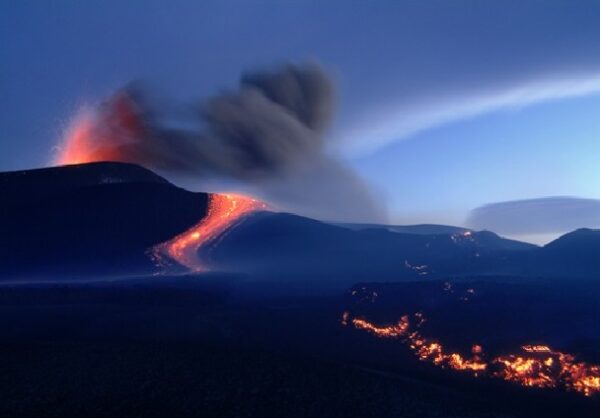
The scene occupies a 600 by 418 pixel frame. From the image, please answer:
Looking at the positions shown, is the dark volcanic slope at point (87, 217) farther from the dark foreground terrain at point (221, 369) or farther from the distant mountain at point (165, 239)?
the dark foreground terrain at point (221, 369)

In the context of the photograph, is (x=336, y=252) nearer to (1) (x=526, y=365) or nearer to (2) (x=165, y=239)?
(2) (x=165, y=239)

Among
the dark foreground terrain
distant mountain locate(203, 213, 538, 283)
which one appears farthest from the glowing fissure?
distant mountain locate(203, 213, 538, 283)

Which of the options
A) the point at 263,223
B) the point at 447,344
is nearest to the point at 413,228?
the point at 263,223

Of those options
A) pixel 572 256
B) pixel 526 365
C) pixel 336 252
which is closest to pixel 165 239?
pixel 336 252

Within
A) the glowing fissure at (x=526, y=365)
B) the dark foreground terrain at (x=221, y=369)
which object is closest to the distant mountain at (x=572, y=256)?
the dark foreground terrain at (x=221, y=369)

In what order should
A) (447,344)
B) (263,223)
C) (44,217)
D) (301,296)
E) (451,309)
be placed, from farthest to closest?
(263,223), (44,217), (301,296), (451,309), (447,344)

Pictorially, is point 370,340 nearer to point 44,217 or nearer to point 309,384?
point 309,384
